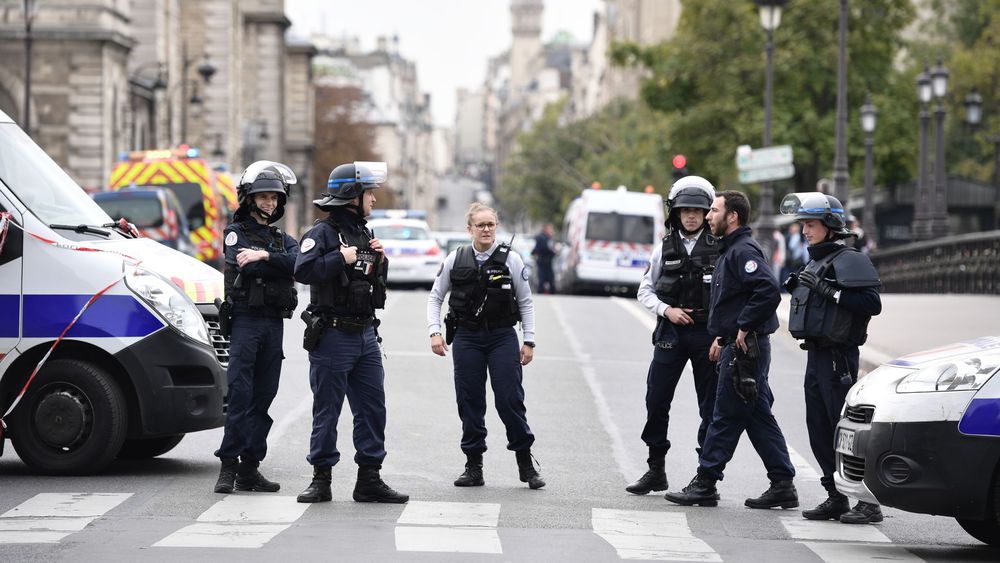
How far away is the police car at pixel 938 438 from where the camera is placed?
8242 millimetres

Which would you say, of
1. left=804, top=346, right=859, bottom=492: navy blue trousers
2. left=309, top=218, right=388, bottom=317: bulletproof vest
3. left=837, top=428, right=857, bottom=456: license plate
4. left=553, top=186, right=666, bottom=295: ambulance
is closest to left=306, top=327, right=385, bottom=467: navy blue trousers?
left=309, top=218, right=388, bottom=317: bulletproof vest

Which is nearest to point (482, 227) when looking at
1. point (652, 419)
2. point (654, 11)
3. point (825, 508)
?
point (652, 419)

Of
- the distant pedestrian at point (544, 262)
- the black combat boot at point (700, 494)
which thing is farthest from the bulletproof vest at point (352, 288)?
the distant pedestrian at point (544, 262)

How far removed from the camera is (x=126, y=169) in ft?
110

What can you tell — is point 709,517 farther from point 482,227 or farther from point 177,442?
point 177,442

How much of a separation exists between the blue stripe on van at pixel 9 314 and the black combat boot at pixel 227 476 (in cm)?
156

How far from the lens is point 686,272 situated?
10656 millimetres

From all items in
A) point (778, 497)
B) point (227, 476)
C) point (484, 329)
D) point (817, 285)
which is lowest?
point (778, 497)

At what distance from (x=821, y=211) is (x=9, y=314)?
485 cm

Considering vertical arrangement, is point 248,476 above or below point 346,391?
below

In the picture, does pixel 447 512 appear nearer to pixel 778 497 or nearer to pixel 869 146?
pixel 778 497

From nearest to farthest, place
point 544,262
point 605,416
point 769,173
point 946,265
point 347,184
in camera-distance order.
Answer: point 347,184 → point 605,416 → point 769,173 → point 946,265 → point 544,262

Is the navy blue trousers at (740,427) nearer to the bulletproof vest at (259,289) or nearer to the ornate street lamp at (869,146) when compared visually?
the bulletproof vest at (259,289)

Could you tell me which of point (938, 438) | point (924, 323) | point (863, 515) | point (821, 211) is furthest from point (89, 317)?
point (924, 323)
